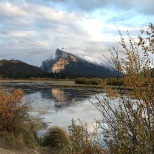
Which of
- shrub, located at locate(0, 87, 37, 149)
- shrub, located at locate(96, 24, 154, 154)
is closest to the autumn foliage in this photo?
shrub, located at locate(0, 87, 37, 149)

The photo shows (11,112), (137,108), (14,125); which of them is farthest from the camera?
(11,112)

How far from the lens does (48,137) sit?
15.5 meters

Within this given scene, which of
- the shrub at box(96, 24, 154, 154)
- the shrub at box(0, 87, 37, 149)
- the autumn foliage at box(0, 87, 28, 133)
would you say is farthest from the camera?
the autumn foliage at box(0, 87, 28, 133)

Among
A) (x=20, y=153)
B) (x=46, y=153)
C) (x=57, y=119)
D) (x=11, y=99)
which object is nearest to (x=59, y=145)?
(x=46, y=153)

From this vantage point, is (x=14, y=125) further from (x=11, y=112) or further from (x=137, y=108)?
(x=137, y=108)

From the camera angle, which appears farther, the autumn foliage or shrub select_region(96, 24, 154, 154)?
the autumn foliage

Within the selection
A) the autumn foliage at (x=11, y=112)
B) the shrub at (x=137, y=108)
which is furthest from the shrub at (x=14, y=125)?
the shrub at (x=137, y=108)

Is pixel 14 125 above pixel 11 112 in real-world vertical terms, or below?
below

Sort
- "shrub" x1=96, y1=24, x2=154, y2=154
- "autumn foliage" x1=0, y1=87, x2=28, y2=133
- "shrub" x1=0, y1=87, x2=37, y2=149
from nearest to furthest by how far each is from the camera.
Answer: "shrub" x1=96, y1=24, x2=154, y2=154
"shrub" x1=0, y1=87, x2=37, y2=149
"autumn foliage" x1=0, y1=87, x2=28, y2=133

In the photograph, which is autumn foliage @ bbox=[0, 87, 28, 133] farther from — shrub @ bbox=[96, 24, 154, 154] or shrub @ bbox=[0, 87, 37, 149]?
shrub @ bbox=[96, 24, 154, 154]

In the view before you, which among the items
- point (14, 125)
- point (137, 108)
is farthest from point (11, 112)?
point (137, 108)

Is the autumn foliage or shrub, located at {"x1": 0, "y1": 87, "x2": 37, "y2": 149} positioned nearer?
shrub, located at {"x1": 0, "y1": 87, "x2": 37, "y2": 149}

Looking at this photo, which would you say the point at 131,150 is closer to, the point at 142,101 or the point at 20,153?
the point at 142,101

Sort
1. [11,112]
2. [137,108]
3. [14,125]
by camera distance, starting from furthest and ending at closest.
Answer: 1. [11,112]
2. [14,125]
3. [137,108]
